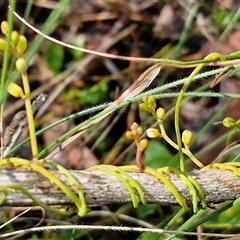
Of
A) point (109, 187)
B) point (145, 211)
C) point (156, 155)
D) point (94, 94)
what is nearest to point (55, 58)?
point (94, 94)

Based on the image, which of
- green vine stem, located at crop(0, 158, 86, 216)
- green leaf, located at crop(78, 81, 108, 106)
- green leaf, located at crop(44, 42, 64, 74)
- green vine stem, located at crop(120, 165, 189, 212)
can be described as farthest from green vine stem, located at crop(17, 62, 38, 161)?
green leaf, located at crop(44, 42, 64, 74)

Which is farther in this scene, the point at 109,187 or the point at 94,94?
the point at 94,94

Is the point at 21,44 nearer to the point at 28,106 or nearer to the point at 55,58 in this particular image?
the point at 28,106

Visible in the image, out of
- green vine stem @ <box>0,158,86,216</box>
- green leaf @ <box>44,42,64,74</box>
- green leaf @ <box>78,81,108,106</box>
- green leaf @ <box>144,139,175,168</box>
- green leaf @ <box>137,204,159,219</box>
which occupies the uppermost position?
green leaf @ <box>44,42,64,74</box>

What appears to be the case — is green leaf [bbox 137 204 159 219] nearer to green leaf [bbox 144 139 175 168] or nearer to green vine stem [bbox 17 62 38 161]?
green leaf [bbox 144 139 175 168]

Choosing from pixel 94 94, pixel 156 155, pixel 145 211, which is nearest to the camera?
pixel 145 211

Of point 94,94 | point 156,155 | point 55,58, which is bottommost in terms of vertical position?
point 156,155

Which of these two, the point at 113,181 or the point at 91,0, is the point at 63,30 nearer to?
the point at 91,0

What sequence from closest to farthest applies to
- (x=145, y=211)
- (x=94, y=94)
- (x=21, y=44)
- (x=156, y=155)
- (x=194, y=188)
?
(x=21, y=44) → (x=194, y=188) → (x=145, y=211) → (x=156, y=155) → (x=94, y=94)
